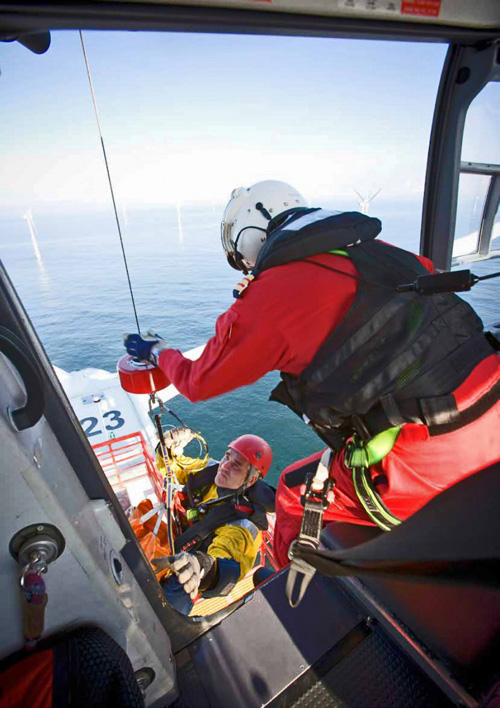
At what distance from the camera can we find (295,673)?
1.27 meters

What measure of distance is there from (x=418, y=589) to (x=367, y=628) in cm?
27

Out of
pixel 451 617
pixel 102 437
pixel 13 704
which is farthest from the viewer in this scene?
pixel 102 437

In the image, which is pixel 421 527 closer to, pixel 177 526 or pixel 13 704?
pixel 13 704

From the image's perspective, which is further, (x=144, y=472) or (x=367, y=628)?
(x=144, y=472)

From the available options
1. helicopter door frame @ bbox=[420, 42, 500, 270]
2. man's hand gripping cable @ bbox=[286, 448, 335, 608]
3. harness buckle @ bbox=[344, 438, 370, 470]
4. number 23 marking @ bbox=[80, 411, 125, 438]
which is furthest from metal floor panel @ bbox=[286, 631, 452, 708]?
number 23 marking @ bbox=[80, 411, 125, 438]

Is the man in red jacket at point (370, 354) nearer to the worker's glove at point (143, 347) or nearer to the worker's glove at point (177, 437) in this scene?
the worker's glove at point (143, 347)

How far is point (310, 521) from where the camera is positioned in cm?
166

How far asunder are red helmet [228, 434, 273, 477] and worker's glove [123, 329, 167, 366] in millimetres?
1969

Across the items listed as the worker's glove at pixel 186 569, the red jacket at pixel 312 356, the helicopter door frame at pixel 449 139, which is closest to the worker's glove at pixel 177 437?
the worker's glove at pixel 186 569

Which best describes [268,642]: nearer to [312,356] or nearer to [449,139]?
[312,356]

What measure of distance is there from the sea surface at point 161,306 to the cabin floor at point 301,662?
64.3 inches

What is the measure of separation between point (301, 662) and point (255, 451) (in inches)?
84.7

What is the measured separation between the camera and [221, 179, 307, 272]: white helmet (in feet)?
5.51

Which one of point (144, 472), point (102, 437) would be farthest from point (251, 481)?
point (102, 437)
